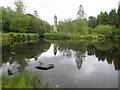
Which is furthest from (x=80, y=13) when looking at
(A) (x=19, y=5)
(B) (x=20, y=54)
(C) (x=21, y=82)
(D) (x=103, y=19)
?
(C) (x=21, y=82)

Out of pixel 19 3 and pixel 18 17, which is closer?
pixel 18 17

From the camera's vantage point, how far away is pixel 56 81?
10.1 metres

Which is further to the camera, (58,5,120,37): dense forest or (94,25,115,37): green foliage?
(94,25,115,37): green foliage

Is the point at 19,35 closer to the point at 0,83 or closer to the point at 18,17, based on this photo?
the point at 18,17

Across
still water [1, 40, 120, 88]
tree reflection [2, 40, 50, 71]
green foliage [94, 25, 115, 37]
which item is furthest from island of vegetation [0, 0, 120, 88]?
still water [1, 40, 120, 88]

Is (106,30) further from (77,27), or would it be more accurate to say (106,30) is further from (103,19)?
(103,19)

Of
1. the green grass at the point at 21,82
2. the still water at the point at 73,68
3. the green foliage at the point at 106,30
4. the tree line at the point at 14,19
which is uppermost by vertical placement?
the tree line at the point at 14,19

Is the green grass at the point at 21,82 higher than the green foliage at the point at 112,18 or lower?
lower

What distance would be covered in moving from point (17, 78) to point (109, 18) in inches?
2915

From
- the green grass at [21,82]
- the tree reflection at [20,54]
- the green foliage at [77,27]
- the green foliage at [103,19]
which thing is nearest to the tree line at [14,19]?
the green foliage at [77,27]

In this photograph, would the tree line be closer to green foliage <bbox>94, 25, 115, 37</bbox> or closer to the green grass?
green foliage <bbox>94, 25, 115, 37</bbox>

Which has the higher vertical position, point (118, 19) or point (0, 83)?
point (118, 19)

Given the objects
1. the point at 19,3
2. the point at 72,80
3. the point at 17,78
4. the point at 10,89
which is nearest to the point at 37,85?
the point at 17,78

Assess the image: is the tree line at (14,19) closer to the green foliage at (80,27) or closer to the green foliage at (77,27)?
the green foliage at (77,27)
